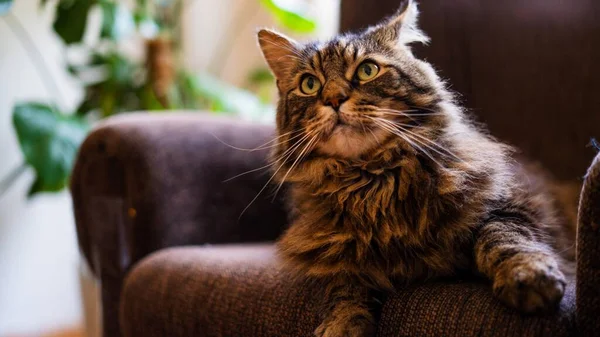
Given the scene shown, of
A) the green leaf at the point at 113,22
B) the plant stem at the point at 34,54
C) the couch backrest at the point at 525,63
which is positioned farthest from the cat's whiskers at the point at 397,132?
the plant stem at the point at 34,54

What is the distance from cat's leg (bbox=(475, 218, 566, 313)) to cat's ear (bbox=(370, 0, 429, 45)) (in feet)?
1.41

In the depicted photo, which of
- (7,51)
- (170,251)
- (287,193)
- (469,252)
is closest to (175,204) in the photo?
(170,251)

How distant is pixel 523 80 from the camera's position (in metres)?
1.53

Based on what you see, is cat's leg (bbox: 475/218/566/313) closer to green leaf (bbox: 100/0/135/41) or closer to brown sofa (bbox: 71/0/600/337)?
brown sofa (bbox: 71/0/600/337)

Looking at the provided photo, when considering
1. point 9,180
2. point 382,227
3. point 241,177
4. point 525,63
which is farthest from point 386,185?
point 9,180

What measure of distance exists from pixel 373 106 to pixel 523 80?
74cm

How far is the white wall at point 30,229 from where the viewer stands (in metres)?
2.50

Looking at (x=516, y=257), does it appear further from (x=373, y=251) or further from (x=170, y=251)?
(x=170, y=251)

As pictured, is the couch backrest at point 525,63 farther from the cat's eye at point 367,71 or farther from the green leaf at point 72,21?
the green leaf at point 72,21

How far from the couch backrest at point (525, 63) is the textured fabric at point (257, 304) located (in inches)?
28.9

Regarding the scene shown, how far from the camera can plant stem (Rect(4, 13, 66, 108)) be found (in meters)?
2.48

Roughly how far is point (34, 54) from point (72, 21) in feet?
2.22

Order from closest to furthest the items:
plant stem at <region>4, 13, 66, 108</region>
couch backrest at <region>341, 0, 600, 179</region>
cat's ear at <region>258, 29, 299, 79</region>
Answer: cat's ear at <region>258, 29, 299, 79</region>
couch backrest at <region>341, 0, 600, 179</region>
plant stem at <region>4, 13, 66, 108</region>

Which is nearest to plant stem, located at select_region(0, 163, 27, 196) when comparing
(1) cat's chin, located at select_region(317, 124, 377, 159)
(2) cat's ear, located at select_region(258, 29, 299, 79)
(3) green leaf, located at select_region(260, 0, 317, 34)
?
(3) green leaf, located at select_region(260, 0, 317, 34)
